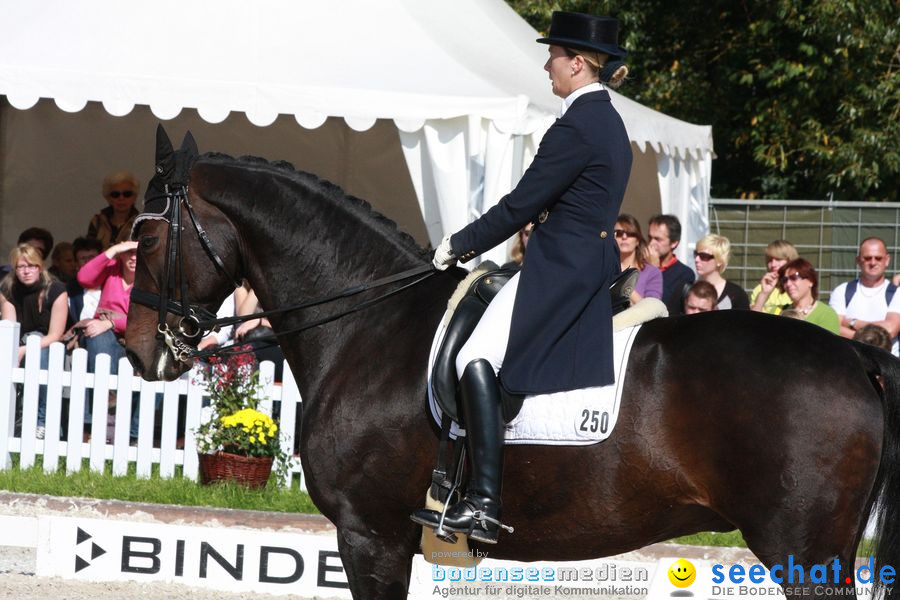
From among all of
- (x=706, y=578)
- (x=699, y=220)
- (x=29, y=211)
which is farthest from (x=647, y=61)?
(x=706, y=578)

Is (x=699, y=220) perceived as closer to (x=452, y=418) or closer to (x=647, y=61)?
(x=647, y=61)

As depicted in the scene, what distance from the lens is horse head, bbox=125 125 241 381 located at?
4.57 meters

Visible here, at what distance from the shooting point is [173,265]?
4.55 meters

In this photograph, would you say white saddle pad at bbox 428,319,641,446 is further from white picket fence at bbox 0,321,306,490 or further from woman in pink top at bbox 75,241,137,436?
woman in pink top at bbox 75,241,137,436

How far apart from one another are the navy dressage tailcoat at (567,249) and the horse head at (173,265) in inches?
44.6

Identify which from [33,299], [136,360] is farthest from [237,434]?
[136,360]

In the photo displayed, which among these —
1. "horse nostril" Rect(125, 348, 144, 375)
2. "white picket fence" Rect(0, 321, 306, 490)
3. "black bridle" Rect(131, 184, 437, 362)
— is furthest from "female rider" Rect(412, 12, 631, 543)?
"white picket fence" Rect(0, 321, 306, 490)

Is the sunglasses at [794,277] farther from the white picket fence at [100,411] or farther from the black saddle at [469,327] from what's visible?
the black saddle at [469,327]

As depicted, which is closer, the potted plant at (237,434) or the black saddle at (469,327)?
the black saddle at (469,327)

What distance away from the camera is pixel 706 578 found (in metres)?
6.03

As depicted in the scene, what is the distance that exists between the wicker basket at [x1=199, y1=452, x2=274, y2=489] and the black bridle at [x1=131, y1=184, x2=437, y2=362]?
11.5ft

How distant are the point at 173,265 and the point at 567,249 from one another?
63.0 inches

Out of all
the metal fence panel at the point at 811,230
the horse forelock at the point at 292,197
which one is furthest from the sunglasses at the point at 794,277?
the metal fence panel at the point at 811,230

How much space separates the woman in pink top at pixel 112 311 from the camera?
360 inches
